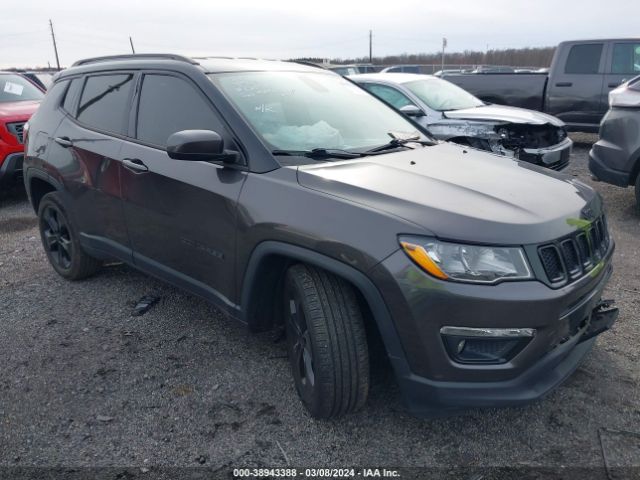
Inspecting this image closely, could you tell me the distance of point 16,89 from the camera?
859 centimetres

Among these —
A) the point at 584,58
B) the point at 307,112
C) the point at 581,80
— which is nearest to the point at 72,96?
the point at 307,112

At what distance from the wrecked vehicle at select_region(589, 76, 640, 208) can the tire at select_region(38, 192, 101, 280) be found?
17.0 ft

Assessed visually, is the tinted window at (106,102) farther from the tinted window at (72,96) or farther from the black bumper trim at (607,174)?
the black bumper trim at (607,174)

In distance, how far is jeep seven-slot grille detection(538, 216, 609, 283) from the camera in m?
2.24

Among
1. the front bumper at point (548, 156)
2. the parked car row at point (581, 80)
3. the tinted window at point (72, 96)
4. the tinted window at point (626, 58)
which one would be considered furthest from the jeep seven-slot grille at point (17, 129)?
the tinted window at point (626, 58)

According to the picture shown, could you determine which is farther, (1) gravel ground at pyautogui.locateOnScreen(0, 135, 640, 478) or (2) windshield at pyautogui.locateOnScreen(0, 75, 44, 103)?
(2) windshield at pyautogui.locateOnScreen(0, 75, 44, 103)

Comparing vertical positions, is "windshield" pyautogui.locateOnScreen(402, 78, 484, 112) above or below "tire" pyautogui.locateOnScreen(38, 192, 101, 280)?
above

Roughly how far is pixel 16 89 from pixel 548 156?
7891mm

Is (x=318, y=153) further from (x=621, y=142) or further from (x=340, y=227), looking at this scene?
(x=621, y=142)

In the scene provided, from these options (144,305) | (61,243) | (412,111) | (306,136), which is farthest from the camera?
(412,111)

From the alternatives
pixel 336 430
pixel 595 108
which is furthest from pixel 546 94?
pixel 336 430

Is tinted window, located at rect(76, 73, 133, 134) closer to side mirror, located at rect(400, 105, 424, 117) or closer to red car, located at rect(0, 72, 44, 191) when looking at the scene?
red car, located at rect(0, 72, 44, 191)

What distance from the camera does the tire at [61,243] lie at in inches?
171

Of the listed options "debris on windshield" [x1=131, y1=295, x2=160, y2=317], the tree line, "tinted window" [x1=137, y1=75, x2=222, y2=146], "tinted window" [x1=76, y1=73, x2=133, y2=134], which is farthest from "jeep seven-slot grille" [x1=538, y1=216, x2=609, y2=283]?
the tree line
